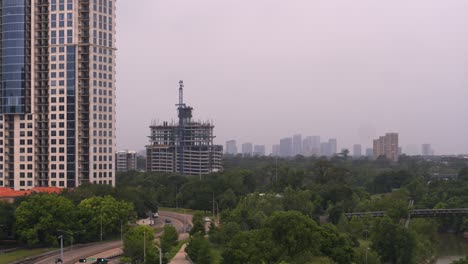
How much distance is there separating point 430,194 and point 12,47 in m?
46.1

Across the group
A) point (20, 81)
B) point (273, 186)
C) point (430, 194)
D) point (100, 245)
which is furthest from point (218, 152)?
point (100, 245)

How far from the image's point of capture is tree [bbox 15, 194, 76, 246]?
4003 centimetres

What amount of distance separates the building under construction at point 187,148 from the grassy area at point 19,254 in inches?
2339

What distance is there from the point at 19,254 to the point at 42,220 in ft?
8.63

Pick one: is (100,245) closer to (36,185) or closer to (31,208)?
(31,208)

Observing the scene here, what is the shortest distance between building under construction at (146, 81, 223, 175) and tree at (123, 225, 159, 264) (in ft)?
211

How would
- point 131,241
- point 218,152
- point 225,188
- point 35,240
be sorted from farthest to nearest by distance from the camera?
point 218,152 < point 225,188 < point 35,240 < point 131,241

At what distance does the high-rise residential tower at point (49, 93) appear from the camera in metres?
55.0

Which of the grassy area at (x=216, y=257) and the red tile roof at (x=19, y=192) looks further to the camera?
the red tile roof at (x=19, y=192)

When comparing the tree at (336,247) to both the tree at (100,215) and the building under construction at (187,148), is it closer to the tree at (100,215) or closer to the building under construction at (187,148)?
the tree at (100,215)

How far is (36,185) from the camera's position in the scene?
182ft

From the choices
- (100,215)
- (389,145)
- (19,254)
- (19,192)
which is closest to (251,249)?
(19,254)

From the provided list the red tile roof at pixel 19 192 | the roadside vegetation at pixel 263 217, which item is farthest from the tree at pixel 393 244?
the red tile roof at pixel 19 192

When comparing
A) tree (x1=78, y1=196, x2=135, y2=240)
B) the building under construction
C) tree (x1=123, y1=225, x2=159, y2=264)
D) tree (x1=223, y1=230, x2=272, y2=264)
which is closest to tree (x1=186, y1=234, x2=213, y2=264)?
tree (x1=223, y1=230, x2=272, y2=264)
